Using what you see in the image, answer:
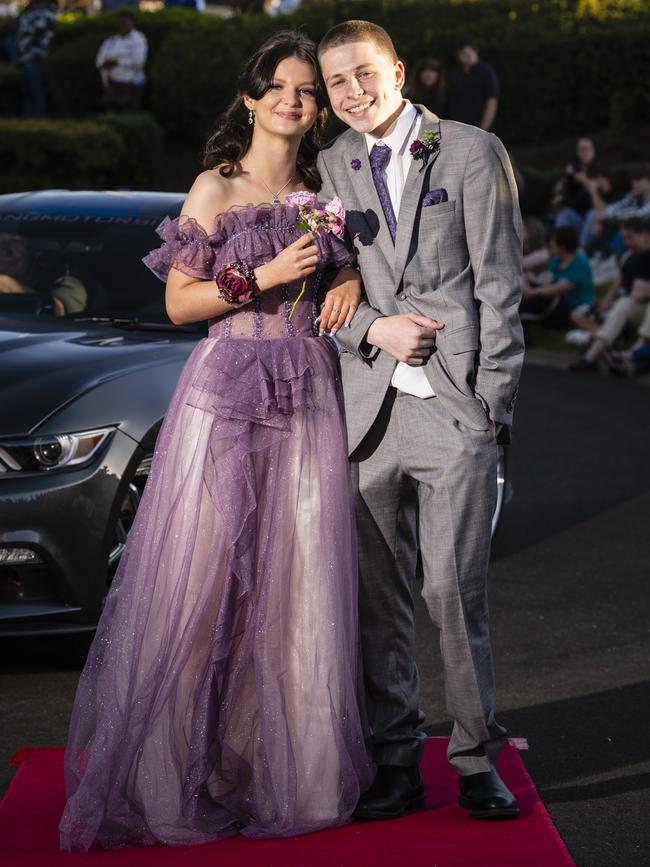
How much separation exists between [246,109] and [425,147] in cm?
60

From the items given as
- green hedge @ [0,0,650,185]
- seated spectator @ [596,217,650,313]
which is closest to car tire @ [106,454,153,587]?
seated spectator @ [596,217,650,313]

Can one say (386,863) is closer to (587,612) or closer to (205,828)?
(205,828)

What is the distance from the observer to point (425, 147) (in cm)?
432

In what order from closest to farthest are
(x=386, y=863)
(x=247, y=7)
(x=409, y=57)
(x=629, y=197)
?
(x=386, y=863), (x=629, y=197), (x=409, y=57), (x=247, y=7)

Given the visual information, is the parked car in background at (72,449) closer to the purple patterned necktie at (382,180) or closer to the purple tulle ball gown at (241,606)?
the purple tulle ball gown at (241,606)

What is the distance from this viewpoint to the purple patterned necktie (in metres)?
4.41

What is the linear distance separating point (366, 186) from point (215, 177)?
436 mm

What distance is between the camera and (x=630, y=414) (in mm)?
11734

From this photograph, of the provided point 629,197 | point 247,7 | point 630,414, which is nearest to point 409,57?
point 247,7

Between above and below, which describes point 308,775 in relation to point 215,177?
below

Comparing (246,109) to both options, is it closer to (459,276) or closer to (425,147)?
(425,147)

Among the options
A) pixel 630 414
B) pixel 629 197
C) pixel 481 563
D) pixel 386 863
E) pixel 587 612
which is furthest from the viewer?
pixel 629 197

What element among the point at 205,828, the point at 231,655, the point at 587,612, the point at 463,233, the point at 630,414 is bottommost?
the point at 630,414

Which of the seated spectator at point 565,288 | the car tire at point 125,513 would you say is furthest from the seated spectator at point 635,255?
the car tire at point 125,513
